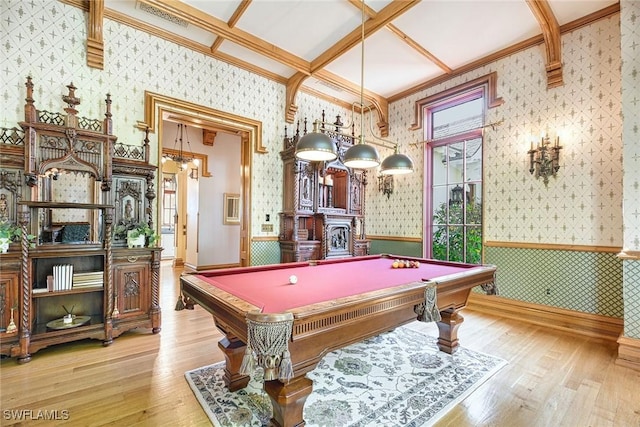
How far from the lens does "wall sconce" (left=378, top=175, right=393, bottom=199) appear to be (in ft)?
18.9

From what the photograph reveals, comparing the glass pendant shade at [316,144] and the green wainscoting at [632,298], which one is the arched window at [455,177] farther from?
the glass pendant shade at [316,144]

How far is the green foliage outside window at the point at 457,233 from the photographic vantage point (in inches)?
183

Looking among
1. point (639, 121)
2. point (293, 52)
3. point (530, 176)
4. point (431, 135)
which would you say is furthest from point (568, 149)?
point (293, 52)

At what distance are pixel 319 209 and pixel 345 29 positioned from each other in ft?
8.62

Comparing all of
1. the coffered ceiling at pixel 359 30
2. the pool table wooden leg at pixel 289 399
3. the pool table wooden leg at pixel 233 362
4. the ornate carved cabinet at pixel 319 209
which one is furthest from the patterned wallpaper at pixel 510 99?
the pool table wooden leg at pixel 289 399

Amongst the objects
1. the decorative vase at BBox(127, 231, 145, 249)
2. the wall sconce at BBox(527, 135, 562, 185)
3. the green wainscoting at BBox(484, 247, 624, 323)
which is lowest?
the green wainscoting at BBox(484, 247, 624, 323)

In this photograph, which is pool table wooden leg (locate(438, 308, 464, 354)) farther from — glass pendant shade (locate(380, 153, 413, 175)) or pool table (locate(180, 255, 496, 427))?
glass pendant shade (locate(380, 153, 413, 175))

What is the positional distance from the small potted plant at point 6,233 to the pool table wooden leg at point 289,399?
9.24ft

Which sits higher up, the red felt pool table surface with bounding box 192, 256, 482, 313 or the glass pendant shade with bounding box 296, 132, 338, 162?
the glass pendant shade with bounding box 296, 132, 338, 162

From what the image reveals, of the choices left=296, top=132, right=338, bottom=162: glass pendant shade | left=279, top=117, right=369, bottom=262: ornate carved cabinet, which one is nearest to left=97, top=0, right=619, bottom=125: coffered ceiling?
left=296, top=132, right=338, bottom=162: glass pendant shade

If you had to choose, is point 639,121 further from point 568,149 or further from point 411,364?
point 411,364

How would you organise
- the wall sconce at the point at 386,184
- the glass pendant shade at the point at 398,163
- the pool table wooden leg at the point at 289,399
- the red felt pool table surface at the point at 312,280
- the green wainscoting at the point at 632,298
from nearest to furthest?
the pool table wooden leg at the point at 289,399
the red felt pool table surface at the point at 312,280
the green wainscoting at the point at 632,298
the glass pendant shade at the point at 398,163
the wall sconce at the point at 386,184

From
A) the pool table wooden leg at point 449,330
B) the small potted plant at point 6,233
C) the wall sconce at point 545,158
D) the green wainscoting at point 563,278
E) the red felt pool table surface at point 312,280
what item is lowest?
the pool table wooden leg at point 449,330

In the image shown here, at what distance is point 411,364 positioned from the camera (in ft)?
8.59
